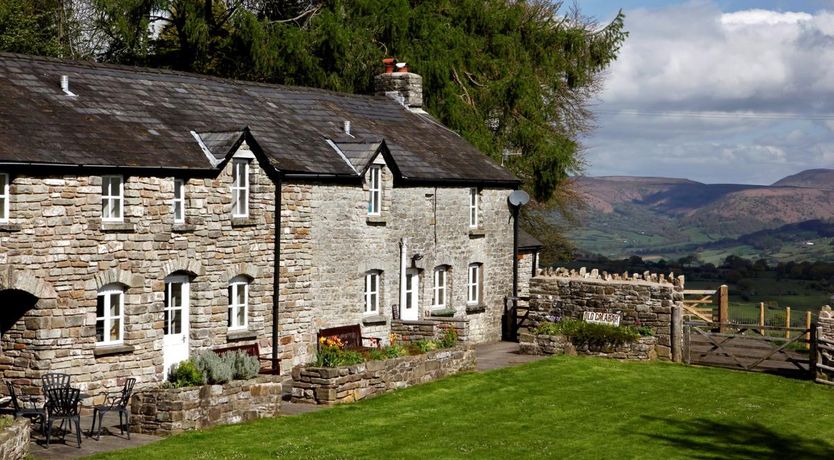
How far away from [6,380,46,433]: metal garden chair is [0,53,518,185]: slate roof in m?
4.12

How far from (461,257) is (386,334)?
4313mm

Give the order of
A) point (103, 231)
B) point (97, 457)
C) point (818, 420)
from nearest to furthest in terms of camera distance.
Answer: point (97, 457)
point (103, 231)
point (818, 420)

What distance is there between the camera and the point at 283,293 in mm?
27469

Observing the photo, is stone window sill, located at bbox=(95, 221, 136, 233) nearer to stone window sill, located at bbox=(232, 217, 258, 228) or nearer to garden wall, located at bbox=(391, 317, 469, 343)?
stone window sill, located at bbox=(232, 217, 258, 228)

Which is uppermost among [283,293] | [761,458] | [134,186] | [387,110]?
[387,110]

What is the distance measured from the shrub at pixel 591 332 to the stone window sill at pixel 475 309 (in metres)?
2.38

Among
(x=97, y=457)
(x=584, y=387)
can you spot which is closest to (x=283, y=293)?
(x=584, y=387)

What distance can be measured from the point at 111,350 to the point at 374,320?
8.59m

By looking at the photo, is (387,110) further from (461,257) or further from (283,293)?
(283,293)

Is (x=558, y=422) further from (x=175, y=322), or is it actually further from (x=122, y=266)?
(x=122, y=266)

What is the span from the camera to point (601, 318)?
32.9m

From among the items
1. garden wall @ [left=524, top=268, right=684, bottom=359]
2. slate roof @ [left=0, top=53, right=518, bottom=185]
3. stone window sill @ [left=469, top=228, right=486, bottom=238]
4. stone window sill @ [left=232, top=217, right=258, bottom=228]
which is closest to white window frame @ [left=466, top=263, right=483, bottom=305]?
stone window sill @ [left=469, top=228, right=486, bottom=238]

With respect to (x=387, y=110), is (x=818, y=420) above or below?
below

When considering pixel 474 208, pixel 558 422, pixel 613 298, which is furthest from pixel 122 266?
pixel 613 298
